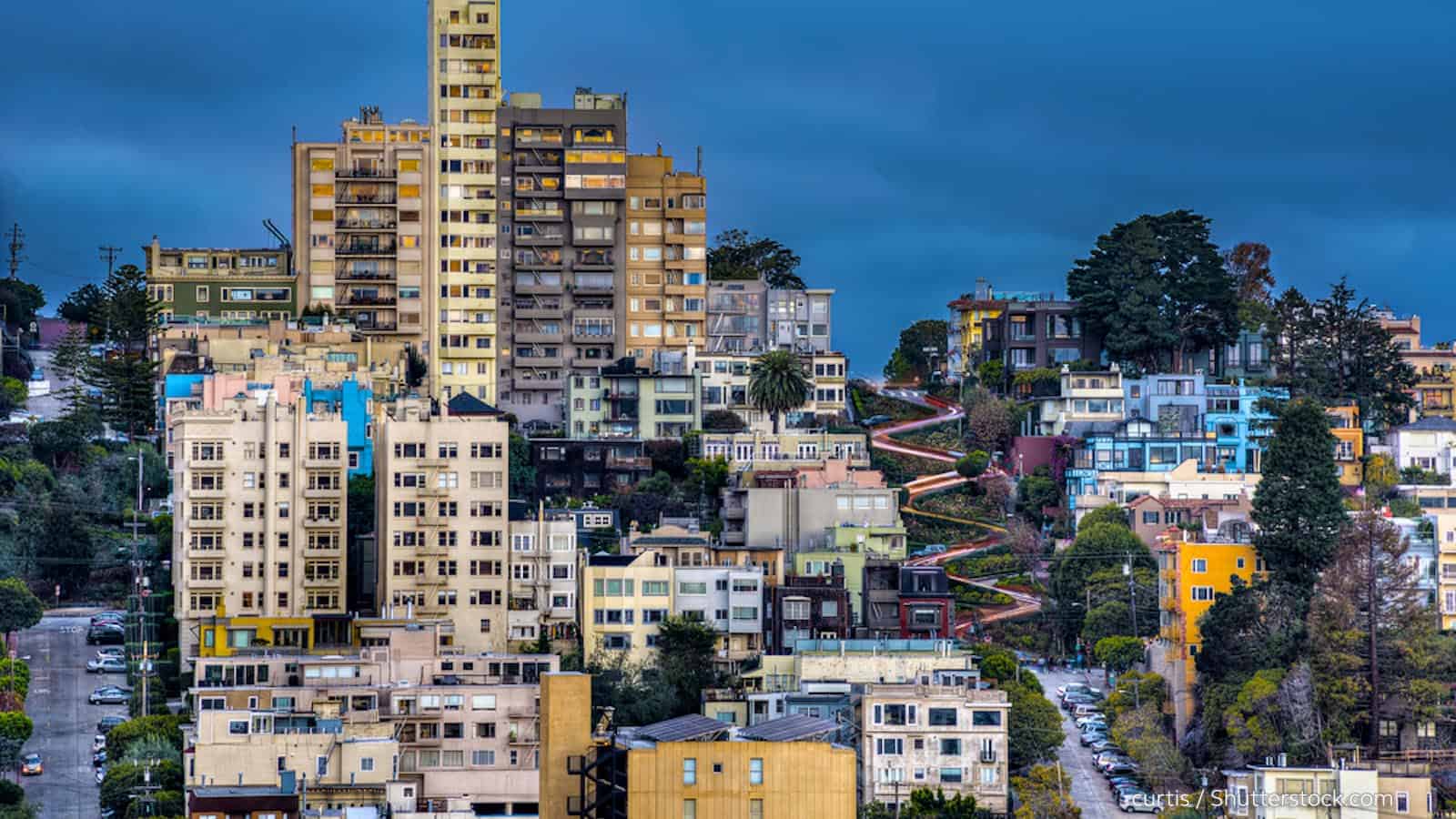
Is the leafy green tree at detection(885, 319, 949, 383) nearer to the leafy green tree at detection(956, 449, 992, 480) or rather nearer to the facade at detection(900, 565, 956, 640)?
the leafy green tree at detection(956, 449, 992, 480)

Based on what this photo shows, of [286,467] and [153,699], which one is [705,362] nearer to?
[286,467]

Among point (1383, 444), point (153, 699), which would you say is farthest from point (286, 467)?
point (1383, 444)

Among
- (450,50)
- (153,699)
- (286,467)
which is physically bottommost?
(153,699)

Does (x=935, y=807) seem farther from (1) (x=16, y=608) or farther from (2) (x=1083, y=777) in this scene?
(1) (x=16, y=608)

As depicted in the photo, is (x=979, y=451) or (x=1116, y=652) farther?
(x=979, y=451)

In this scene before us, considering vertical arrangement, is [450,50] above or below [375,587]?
above

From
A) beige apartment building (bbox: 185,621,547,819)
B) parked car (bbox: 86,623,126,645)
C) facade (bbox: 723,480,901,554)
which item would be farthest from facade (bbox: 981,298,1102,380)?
beige apartment building (bbox: 185,621,547,819)

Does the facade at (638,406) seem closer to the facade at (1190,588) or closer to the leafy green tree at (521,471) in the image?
the leafy green tree at (521,471)
